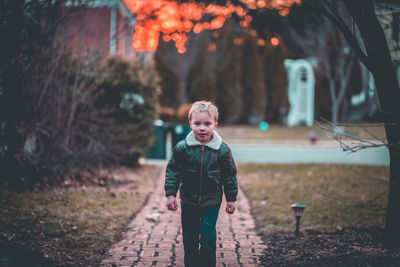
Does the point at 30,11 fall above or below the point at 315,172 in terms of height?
above

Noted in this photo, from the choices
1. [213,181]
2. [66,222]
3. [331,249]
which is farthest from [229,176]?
[66,222]

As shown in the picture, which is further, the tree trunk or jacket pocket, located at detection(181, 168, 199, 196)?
the tree trunk

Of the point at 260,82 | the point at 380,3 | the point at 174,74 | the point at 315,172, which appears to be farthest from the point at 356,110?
the point at 380,3

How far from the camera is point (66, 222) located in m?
4.73

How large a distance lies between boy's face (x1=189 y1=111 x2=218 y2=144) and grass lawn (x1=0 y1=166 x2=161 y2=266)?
1.61 metres

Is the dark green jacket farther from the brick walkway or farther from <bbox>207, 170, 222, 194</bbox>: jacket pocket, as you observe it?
the brick walkway

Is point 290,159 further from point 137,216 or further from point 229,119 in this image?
point 229,119

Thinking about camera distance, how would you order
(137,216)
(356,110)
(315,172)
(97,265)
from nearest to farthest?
1. (97,265)
2. (137,216)
3. (315,172)
4. (356,110)

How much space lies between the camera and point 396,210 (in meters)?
3.96

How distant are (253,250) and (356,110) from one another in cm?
2771

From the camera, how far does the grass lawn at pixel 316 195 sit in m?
5.15

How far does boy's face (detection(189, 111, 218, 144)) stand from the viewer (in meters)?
3.33

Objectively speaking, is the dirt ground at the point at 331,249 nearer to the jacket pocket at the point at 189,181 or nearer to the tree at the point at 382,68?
the tree at the point at 382,68

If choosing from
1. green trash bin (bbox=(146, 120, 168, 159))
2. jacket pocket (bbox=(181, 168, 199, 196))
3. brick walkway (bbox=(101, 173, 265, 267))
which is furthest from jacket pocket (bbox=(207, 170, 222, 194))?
green trash bin (bbox=(146, 120, 168, 159))
